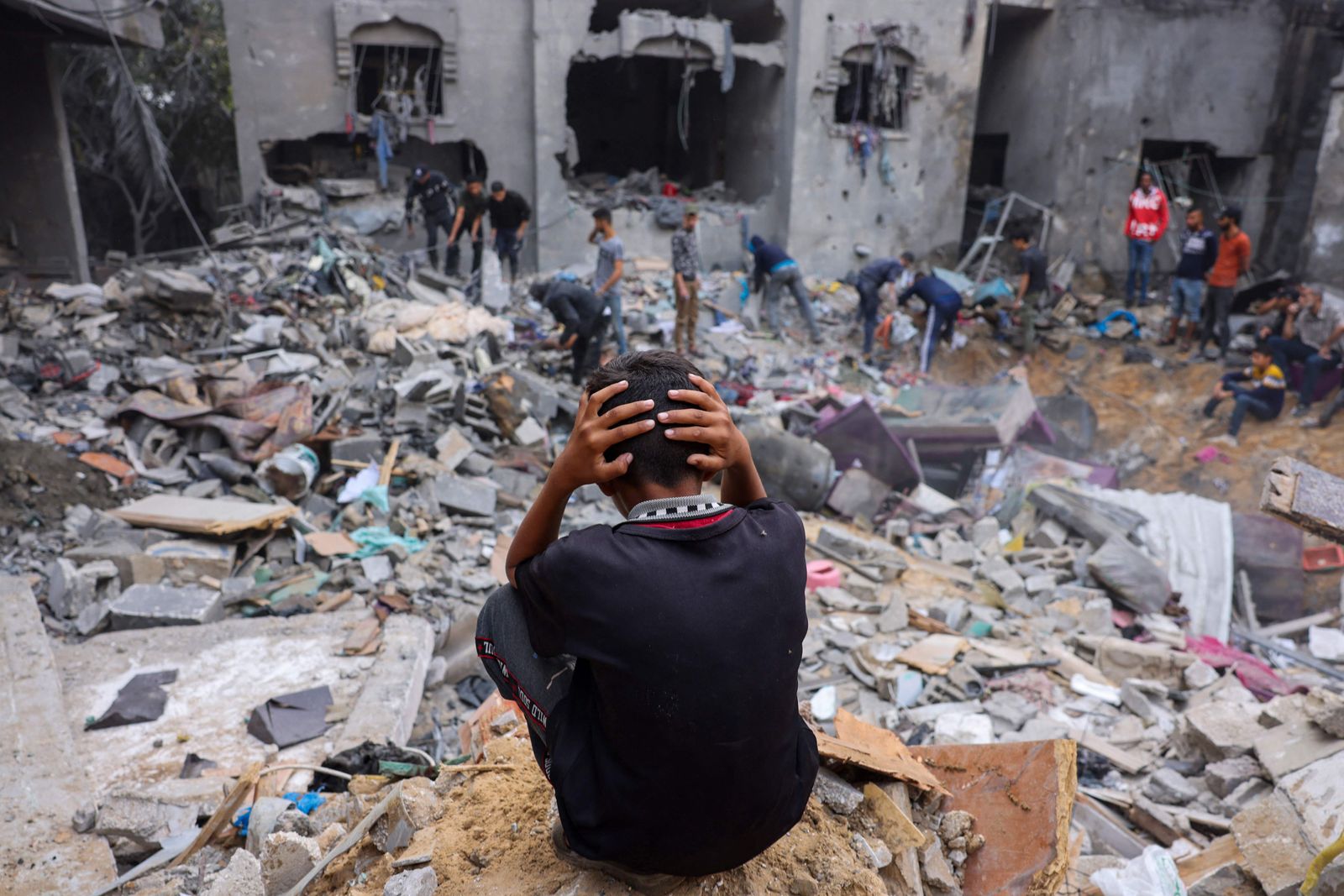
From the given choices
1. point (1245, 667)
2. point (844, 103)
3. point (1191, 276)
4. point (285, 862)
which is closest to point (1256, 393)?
point (1191, 276)

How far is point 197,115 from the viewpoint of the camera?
17750 millimetres

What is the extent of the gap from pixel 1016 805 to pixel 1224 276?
36.4 feet

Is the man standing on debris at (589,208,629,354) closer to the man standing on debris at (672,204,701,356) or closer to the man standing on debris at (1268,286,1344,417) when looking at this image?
the man standing on debris at (672,204,701,356)

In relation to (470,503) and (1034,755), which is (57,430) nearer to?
(470,503)

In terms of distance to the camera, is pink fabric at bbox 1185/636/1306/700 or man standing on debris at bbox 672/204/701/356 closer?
pink fabric at bbox 1185/636/1306/700

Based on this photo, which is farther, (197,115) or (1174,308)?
(197,115)

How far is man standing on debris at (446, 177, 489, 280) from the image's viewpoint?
11.7 metres

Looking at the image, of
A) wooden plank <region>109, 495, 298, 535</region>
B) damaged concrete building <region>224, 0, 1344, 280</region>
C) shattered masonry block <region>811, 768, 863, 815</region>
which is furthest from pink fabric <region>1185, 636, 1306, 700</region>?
damaged concrete building <region>224, 0, 1344, 280</region>

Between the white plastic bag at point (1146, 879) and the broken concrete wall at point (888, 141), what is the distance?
1314 cm

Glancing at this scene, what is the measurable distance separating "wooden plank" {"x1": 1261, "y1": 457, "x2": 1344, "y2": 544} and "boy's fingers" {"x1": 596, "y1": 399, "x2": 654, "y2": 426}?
175cm

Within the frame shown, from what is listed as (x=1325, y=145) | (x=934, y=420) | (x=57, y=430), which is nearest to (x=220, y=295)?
(x=57, y=430)

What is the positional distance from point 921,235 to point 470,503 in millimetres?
11585

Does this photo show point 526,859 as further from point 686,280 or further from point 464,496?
point 686,280

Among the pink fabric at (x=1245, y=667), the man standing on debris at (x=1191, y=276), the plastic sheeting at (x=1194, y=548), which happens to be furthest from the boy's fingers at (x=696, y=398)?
the man standing on debris at (x=1191, y=276)
